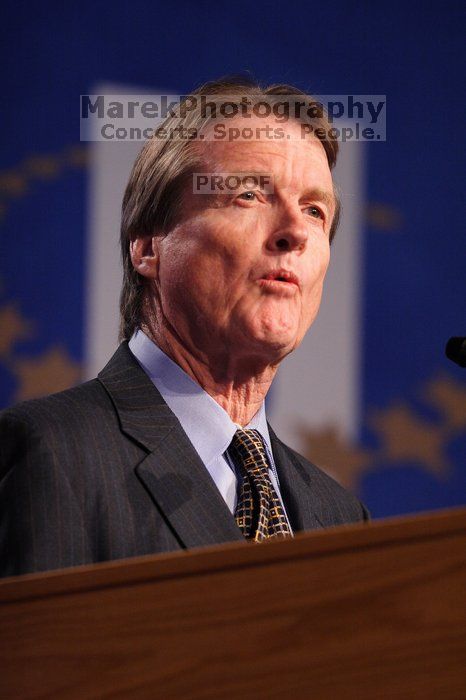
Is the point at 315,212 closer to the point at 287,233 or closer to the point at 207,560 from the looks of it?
the point at 287,233

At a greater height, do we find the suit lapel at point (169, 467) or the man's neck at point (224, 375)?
the man's neck at point (224, 375)

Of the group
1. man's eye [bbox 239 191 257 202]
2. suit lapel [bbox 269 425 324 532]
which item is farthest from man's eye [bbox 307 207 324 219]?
suit lapel [bbox 269 425 324 532]

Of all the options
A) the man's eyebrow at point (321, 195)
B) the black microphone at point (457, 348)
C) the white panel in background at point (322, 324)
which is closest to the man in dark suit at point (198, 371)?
the man's eyebrow at point (321, 195)

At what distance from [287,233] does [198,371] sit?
24cm

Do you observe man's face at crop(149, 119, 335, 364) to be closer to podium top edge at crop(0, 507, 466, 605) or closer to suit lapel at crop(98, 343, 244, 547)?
suit lapel at crop(98, 343, 244, 547)

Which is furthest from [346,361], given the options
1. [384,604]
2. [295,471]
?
[384,604]

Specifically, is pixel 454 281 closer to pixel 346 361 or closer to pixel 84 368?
pixel 346 361

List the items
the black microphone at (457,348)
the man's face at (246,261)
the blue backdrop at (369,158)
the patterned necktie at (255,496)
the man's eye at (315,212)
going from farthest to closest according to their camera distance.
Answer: the blue backdrop at (369,158) < the man's eye at (315,212) < the man's face at (246,261) < the patterned necktie at (255,496) < the black microphone at (457,348)

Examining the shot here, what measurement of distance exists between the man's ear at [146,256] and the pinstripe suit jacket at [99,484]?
0.24 metres

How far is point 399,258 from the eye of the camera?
235cm

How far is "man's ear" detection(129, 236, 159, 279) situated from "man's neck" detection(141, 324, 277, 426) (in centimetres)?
12

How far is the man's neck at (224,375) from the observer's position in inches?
58.3

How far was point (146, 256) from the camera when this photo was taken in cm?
157

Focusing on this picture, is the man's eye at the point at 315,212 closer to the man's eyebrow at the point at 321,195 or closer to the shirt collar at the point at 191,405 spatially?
the man's eyebrow at the point at 321,195
